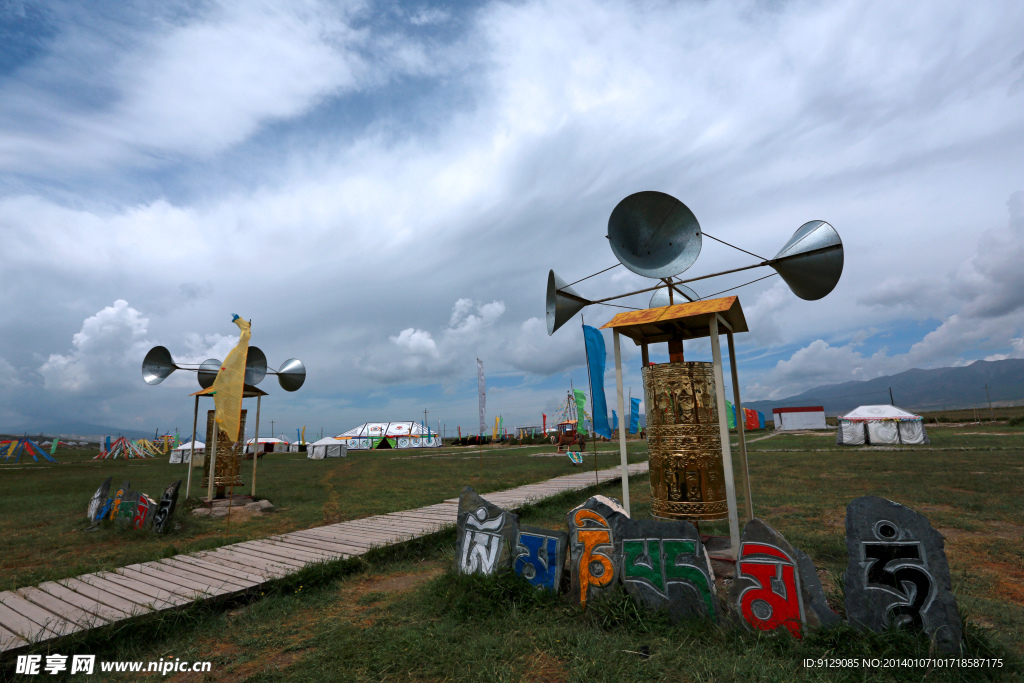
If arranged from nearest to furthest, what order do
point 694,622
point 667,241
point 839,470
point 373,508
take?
point 694,622 → point 667,241 → point 373,508 → point 839,470

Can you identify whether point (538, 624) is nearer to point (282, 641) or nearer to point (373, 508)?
point (282, 641)

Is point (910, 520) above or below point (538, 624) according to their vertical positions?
above

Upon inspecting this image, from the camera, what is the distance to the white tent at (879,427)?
28.7m

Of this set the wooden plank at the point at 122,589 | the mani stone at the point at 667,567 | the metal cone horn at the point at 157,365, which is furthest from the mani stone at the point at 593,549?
the metal cone horn at the point at 157,365

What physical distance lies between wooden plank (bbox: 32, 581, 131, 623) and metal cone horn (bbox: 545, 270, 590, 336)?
5425 millimetres

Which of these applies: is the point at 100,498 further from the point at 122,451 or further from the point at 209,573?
the point at 122,451

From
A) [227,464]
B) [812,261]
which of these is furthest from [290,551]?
[812,261]

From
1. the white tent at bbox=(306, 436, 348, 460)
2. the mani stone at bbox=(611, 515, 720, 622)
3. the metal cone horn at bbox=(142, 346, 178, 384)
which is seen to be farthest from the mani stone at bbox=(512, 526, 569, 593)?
the white tent at bbox=(306, 436, 348, 460)

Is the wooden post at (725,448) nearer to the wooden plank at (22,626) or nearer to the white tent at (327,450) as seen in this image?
the wooden plank at (22,626)

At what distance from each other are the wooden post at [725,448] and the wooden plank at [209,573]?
16.6 feet

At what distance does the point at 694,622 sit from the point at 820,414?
200 feet

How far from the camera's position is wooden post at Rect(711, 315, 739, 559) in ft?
16.1

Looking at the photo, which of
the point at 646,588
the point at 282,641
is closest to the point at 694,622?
the point at 646,588

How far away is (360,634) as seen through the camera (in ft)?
Result: 13.7
